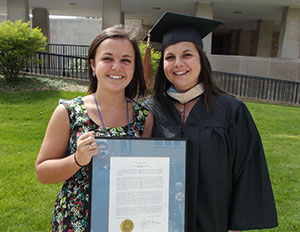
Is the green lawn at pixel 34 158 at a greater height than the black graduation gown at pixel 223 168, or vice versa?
the black graduation gown at pixel 223 168

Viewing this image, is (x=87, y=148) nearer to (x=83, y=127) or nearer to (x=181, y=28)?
(x=83, y=127)

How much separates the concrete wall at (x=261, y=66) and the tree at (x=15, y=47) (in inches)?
345

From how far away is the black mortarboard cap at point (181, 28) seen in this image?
6.83 feet

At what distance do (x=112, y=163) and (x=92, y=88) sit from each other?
730 mm

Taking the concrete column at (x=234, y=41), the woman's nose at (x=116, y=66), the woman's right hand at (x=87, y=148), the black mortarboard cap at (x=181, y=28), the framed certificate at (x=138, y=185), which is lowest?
the framed certificate at (x=138, y=185)

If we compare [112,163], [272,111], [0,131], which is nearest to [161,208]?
[112,163]

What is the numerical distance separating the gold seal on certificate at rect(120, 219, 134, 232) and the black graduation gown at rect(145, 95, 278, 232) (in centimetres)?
39

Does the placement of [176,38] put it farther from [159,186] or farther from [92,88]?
[159,186]

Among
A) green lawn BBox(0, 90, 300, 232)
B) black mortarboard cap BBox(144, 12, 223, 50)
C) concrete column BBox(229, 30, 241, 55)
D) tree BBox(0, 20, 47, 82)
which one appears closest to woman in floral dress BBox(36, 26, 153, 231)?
black mortarboard cap BBox(144, 12, 223, 50)

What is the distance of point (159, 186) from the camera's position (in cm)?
158

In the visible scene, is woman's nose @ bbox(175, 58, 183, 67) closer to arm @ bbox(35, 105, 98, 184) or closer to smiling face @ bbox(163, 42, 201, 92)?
smiling face @ bbox(163, 42, 201, 92)

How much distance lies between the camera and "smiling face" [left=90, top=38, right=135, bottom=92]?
67.1 inches

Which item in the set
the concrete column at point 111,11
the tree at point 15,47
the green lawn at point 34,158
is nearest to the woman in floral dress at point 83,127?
the green lawn at point 34,158

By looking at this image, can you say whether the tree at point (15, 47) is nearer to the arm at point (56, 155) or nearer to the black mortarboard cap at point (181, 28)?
the black mortarboard cap at point (181, 28)
